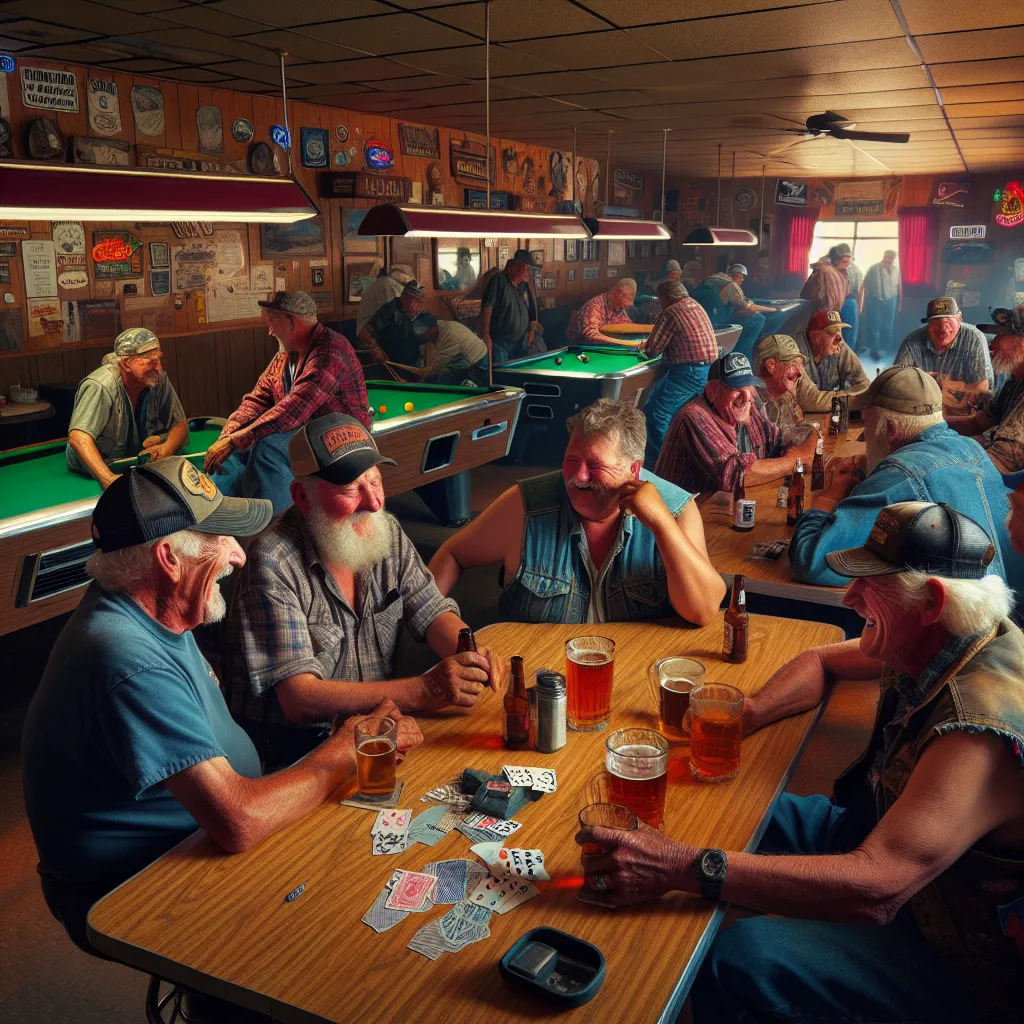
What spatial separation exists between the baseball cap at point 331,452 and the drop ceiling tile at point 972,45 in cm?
369

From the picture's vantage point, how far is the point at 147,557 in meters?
1.82

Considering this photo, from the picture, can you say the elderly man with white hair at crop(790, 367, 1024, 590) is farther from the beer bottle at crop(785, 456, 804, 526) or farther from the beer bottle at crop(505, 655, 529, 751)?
the beer bottle at crop(505, 655, 529, 751)

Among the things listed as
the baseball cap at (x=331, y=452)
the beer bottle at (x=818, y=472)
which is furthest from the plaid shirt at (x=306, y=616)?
the beer bottle at (x=818, y=472)

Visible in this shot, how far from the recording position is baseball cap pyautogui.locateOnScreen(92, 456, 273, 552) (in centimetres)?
178

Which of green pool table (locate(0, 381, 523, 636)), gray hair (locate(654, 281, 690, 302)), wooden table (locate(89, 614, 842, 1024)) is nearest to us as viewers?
wooden table (locate(89, 614, 842, 1024))

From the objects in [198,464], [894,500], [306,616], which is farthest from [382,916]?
[198,464]

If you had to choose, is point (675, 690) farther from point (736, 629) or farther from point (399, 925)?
point (399, 925)

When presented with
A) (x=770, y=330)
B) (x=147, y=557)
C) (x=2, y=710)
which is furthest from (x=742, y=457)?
(x=770, y=330)

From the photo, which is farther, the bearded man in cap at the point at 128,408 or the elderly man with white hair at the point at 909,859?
the bearded man in cap at the point at 128,408

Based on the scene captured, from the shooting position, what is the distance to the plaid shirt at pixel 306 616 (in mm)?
2260

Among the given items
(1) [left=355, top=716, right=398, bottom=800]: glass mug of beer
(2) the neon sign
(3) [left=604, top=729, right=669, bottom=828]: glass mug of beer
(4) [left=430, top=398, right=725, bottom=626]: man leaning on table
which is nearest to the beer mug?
(3) [left=604, top=729, right=669, bottom=828]: glass mug of beer

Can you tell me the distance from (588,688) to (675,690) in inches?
7.7

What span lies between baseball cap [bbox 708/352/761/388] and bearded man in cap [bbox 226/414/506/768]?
200cm

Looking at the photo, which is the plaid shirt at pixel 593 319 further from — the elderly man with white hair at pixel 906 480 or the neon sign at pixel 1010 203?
the neon sign at pixel 1010 203
